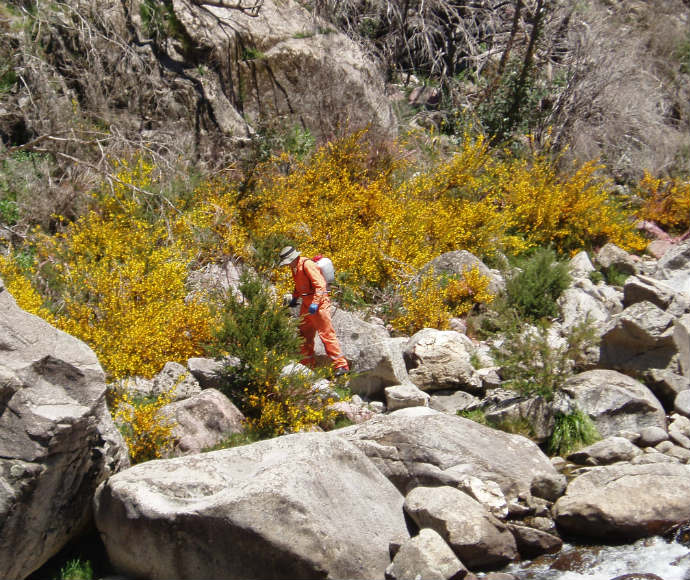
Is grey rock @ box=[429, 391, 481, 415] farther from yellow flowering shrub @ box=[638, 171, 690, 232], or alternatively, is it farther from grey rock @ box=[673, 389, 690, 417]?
yellow flowering shrub @ box=[638, 171, 690, 232]

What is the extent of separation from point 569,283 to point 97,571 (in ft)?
23.1

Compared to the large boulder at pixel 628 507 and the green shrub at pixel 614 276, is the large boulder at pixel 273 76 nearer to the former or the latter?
the green shrub at pixel 614 276

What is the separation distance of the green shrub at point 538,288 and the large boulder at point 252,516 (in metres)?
5.04

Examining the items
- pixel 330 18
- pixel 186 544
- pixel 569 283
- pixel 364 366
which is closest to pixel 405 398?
pixel 364 366

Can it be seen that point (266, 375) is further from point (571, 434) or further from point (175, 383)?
point (571, 434)

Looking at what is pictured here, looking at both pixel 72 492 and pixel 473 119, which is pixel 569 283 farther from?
pixel 72 492

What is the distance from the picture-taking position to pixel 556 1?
641 inches

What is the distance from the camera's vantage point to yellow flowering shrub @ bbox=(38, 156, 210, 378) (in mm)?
6793

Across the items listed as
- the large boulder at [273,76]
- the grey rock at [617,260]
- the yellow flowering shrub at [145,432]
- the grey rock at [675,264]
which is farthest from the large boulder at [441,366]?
the large boulder at [273,76]

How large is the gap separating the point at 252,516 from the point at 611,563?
244cm

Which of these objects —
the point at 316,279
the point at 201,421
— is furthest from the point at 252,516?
the point at 316,279

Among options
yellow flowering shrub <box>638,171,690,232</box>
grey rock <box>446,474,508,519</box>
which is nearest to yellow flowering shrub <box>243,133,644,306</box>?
yellow flowering shrub <box>638,171,690,232</box>

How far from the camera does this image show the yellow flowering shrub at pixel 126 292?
6793 millimetres

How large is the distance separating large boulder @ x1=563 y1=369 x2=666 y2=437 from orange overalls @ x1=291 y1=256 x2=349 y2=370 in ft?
7.64
